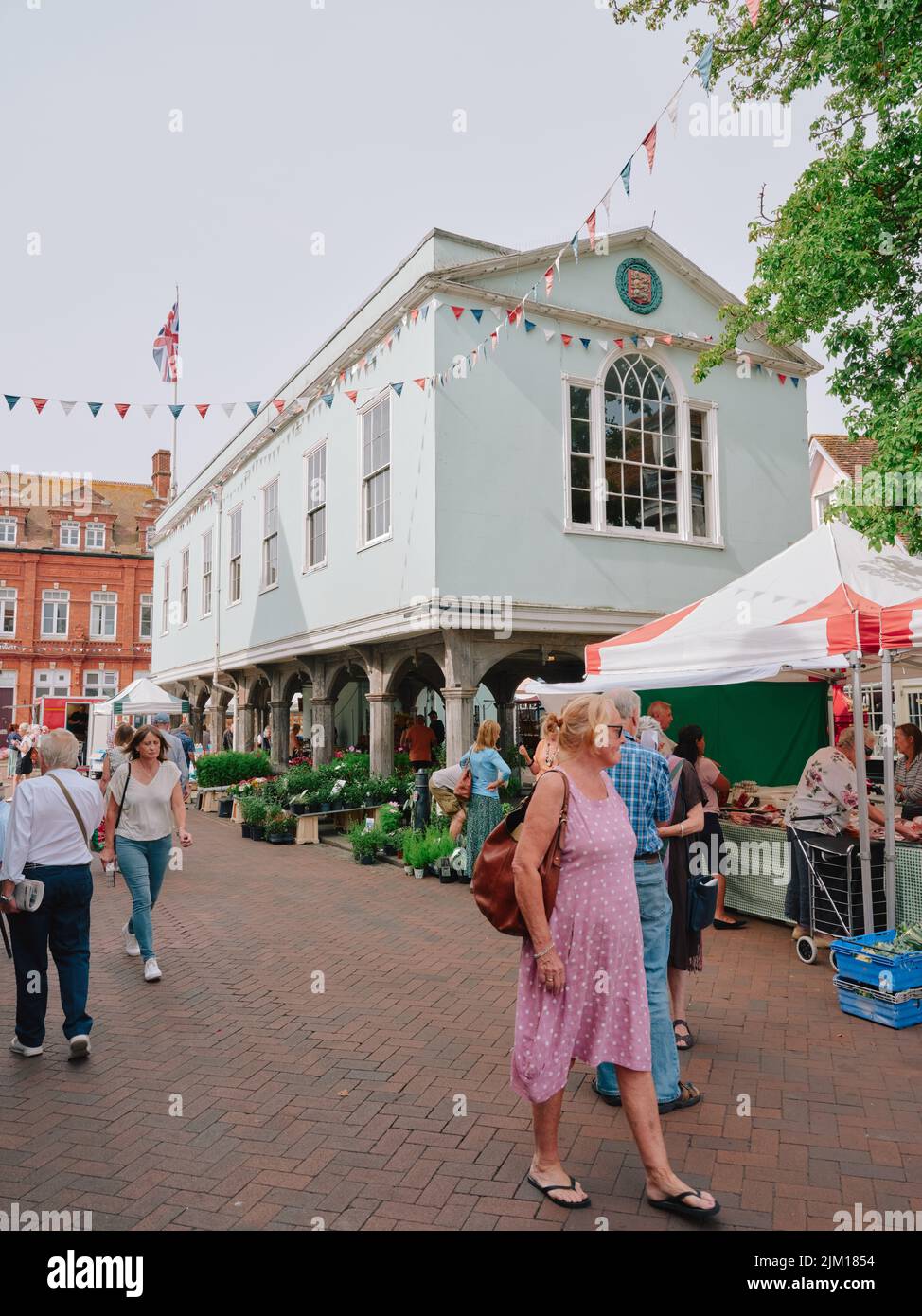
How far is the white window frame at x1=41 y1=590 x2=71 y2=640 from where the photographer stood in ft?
146

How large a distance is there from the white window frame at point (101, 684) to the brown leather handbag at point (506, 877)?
1762 inches

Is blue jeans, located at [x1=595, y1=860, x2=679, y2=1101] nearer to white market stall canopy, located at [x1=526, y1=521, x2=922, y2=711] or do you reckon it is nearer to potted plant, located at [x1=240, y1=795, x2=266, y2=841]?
white market stall canopy, located at [x1=526, y1=521, x2=922, y2=711]

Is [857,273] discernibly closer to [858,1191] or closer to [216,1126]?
[858,1191]

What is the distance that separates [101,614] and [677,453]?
39.4 m

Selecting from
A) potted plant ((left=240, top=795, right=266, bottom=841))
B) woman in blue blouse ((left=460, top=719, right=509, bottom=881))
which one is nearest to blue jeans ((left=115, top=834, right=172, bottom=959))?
woman in blue blouse ((left=460, top=719, right=509, bottom=881))

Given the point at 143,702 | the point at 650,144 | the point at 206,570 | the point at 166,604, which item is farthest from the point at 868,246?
the point at 166,604

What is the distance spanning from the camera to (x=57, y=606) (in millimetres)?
45062

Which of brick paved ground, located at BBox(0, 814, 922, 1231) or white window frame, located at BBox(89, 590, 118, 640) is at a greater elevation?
white window frame, located at BBox(89, 590, 118, 640)

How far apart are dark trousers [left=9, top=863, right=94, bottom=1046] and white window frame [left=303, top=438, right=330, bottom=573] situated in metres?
10.1

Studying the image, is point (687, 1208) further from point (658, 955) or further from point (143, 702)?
point (143, 702)

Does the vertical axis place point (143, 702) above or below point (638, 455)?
below

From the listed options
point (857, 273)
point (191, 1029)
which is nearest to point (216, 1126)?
point (191, 1029)

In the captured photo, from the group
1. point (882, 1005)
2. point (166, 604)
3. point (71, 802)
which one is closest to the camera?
point (71, 802)

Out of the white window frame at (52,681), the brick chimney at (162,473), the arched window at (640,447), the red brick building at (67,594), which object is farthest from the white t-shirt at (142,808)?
the brick chimney at (162,473)
